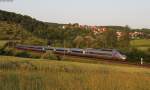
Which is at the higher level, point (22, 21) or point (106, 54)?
point (22, 21)

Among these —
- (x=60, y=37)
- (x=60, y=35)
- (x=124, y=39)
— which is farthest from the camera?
(x=60, y=35)

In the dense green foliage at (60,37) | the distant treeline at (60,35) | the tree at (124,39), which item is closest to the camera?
the dense green foliage at (60,37)

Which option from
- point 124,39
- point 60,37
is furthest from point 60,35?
point 124,39

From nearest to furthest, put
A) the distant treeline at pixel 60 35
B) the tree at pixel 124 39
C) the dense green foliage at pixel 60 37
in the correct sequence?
the dense green foliage at pixel 60 37 → the distant treeline at pixel 60 35 → the tree at pixel 124 39

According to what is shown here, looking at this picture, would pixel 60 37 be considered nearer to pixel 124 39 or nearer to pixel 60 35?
pixel 60 35

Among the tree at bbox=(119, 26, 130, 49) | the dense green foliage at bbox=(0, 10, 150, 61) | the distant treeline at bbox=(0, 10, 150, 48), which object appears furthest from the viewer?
the tree at bbox=(119, 26, 130, 49)

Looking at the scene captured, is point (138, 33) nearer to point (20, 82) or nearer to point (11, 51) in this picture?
point (11, 51)

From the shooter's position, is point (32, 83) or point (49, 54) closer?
point (32, 83)

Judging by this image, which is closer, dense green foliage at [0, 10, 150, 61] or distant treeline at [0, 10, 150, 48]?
dense green foliage at [0, 10, 150, 61]

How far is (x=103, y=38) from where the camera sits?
254ft

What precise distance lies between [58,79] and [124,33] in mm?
71922

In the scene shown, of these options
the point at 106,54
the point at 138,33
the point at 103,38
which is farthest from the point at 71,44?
the point at 138,33

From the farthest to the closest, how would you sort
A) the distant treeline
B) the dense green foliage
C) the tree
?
the tree, the distant treeline, the dense green foliage

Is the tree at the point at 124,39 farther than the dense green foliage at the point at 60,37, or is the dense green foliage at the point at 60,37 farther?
the tree at the point at 124,39
